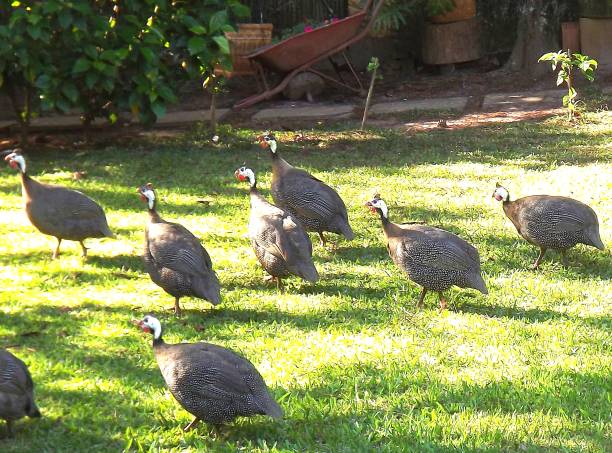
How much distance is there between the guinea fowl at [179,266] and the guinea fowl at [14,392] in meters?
1.51

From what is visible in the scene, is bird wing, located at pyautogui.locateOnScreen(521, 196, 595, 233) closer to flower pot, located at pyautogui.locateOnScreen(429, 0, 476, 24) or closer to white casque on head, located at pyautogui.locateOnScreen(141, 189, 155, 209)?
white casque on head, located at pyautogui.locateOnScreen(141, 189, 155, 209)

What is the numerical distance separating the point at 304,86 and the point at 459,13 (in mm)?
2717

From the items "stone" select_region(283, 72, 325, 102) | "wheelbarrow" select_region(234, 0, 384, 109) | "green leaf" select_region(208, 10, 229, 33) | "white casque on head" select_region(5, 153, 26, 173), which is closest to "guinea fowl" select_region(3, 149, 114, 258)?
A: "white casque on head" select_region(5, 153, 26, 173)

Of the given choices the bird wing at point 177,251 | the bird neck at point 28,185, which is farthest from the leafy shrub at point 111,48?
the bird wing at point 177,251

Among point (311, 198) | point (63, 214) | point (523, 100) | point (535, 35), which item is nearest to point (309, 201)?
point (311, 198)

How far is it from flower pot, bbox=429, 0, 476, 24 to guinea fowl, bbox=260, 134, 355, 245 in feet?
23.2

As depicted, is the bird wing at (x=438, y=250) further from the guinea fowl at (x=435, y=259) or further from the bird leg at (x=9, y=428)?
the bird leg at (x=9, y=428)

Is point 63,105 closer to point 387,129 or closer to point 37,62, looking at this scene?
point 37,62

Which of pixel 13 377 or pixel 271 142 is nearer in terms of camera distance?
pixel 13 377

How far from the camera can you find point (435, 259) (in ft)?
19.1

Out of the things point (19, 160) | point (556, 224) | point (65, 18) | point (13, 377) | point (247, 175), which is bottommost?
point (556, 224)

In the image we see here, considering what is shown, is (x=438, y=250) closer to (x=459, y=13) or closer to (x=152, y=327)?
(x=152, y=327)

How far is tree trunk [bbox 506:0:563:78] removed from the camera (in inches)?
520

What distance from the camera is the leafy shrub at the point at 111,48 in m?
9.13
